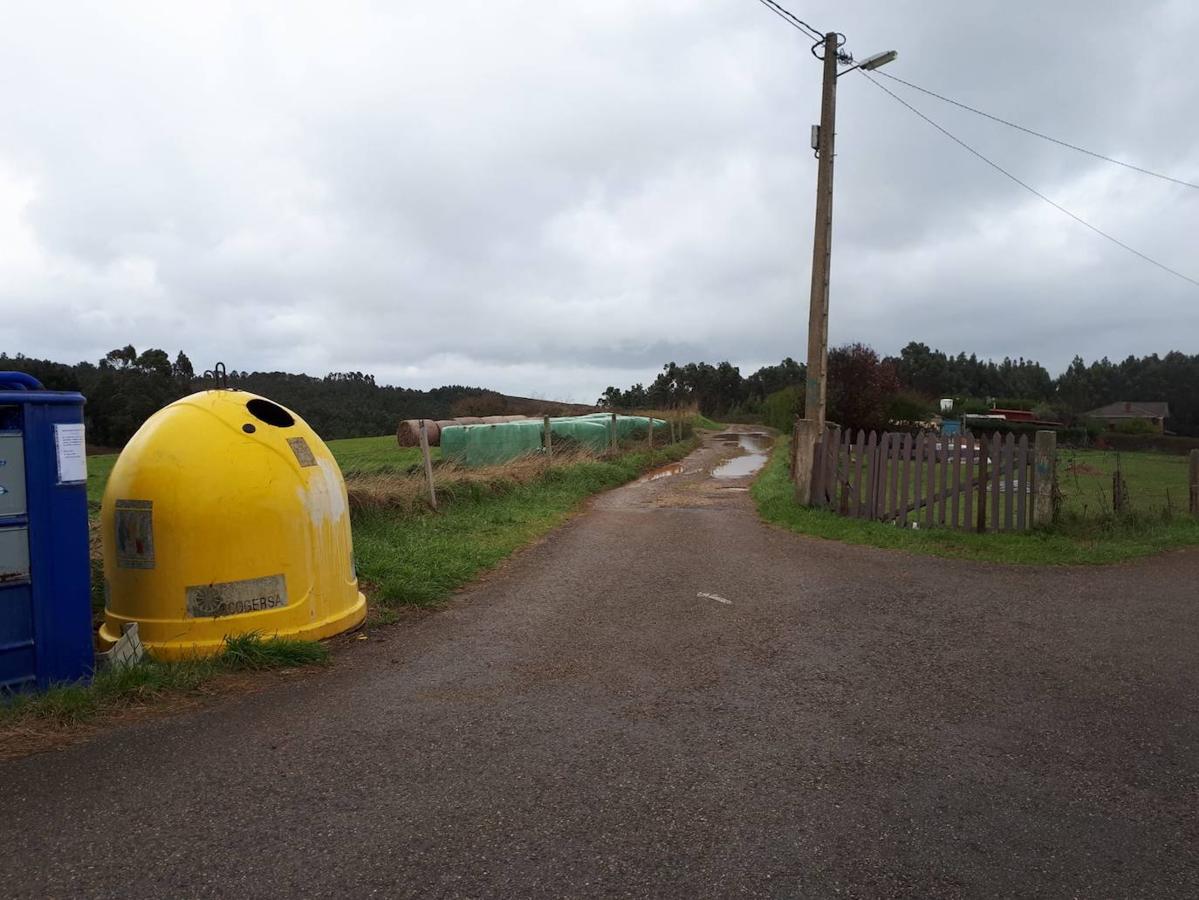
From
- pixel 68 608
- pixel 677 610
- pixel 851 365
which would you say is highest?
pixel 851 365

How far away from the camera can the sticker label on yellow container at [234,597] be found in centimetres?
526

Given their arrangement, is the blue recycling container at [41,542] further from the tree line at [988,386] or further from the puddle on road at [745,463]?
the tree line at [988,386]

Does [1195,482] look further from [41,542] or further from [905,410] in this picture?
[905,410]

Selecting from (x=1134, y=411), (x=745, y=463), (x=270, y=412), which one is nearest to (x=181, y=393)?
(x=270, y=412)

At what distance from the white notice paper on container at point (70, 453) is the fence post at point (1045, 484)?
34.5 feet

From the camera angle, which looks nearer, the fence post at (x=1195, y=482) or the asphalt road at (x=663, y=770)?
the asphalt road at (x=663, y=770)

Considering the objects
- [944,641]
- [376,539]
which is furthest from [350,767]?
[376,539]

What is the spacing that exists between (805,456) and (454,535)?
5.77 metres

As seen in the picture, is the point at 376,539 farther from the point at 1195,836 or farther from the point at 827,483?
the point at 1195,836

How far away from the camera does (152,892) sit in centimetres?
277

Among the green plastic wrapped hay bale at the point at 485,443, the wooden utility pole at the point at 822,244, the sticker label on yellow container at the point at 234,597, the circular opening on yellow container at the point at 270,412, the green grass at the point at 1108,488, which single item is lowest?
the green grass at the point at 1108,488

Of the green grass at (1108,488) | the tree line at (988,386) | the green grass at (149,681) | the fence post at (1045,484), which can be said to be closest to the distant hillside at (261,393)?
the green grass at (149,681)

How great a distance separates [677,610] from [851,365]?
2218 centimetres

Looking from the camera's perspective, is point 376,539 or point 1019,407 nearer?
point 376,539
